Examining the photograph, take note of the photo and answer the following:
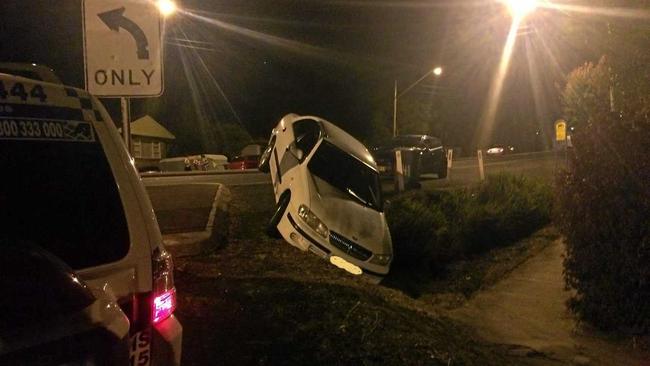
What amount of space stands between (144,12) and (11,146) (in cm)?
364

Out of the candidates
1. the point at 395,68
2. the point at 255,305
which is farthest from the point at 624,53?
the point at 395,68

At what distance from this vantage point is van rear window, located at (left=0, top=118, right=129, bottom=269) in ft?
9.46

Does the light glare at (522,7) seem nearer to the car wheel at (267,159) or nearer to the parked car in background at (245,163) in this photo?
the car wheel at (267,159)

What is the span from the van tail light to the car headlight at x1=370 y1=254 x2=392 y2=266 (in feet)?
22.8

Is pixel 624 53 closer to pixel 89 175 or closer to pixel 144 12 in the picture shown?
pixel 144 12

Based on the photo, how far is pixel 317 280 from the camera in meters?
8.13

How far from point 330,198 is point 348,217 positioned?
1.23ft

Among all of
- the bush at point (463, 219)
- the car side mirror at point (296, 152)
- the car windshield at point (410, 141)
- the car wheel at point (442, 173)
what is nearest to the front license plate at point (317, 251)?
the car side mirror at point (296, 152)

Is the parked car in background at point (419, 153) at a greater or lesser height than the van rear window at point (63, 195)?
greater

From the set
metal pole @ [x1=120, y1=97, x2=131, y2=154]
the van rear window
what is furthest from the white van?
metal pole @ [x1=120, y1=97, x2=131, y2=154]

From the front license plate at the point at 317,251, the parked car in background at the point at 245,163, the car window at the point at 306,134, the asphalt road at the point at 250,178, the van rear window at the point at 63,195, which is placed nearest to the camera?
the van rear window at the point at 63,195

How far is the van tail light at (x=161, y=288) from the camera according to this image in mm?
3162

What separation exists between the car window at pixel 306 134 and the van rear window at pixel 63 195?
306 inches

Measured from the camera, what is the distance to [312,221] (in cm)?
1013
